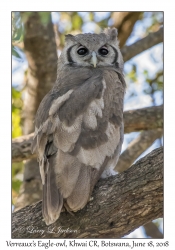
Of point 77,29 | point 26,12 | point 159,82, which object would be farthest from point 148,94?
point 26,12

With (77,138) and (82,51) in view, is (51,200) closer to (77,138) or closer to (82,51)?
(77,138)

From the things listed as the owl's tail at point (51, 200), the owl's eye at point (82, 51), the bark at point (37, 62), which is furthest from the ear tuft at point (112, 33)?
the owl's tail at point (51, 200)

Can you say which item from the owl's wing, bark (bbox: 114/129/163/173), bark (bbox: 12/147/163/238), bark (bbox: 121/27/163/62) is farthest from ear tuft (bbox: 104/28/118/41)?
bark (bbox: 12/147/163/238)

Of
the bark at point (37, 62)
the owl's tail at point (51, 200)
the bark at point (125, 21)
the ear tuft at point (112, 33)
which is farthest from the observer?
the bark at point (125, 21)

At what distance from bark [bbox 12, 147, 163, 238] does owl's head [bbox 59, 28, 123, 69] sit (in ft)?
5.23

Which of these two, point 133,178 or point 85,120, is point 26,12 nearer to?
point 85,120

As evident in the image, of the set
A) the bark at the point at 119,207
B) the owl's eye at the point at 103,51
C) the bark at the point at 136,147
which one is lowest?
the bark at the point at 119,207

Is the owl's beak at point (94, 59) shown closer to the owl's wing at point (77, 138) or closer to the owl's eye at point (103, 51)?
the owl's eye at point (103, 51)

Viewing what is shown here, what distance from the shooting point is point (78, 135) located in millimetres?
3906

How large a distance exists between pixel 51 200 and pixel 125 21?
13.4ft

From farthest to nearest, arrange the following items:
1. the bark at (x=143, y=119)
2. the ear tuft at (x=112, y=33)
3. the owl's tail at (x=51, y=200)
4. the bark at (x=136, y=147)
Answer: the bark at (x=136, y=147) < the bark at (x=143, y=119) < the ear tuft at (x=112, y=33) < the owl's tail at (x=51, y=200)

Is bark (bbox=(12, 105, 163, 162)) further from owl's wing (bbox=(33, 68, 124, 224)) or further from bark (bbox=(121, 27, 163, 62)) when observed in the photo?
owl's wing (bbox=(33, 68, 124, 224))

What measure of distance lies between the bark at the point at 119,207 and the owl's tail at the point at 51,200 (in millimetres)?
226

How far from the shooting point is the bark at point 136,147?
6.47 m
